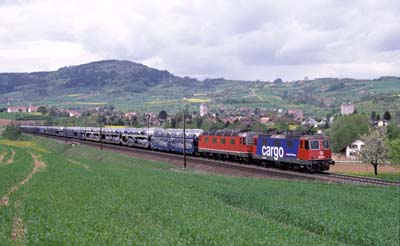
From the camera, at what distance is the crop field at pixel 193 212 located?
20.9 meters

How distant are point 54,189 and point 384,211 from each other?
2171cm

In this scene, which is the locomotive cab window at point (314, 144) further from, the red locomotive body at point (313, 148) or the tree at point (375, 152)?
the tree at point (375, 152)

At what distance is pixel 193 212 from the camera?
27969mm

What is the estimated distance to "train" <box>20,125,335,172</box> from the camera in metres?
54.5

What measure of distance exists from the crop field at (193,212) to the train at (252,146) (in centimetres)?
679

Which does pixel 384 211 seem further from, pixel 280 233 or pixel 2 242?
pixel 2 242

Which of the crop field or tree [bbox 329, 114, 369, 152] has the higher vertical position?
tree [bbox 329, 114, 369, 152]

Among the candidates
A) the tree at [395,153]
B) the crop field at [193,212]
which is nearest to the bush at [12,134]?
the tree at [395,153]

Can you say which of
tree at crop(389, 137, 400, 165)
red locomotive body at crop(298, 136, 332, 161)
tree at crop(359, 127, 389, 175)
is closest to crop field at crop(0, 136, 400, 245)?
red locomotive body at crop(298, 136, 332, 161)

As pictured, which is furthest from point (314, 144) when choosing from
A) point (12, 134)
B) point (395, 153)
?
point (12, 134)

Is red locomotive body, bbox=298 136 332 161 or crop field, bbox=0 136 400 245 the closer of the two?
crop field, bbox=0 136 400 245

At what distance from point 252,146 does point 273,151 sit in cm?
571

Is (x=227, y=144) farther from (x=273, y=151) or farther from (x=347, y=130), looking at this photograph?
(x=347, y=130)

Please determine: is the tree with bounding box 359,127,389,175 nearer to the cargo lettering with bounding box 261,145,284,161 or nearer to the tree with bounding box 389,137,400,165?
the tree with bounding box 389,137,400,165
